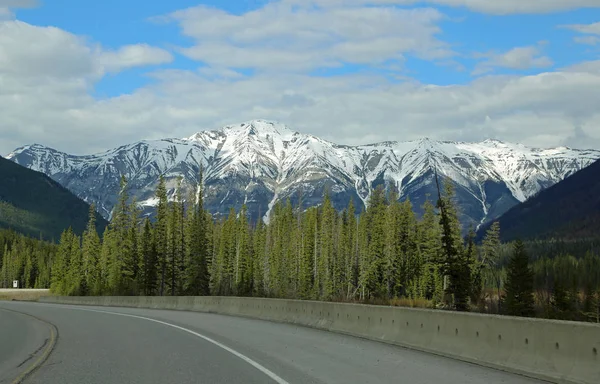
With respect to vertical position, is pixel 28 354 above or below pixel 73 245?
below

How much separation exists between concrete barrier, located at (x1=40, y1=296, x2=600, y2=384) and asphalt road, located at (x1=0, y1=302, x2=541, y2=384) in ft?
1.20

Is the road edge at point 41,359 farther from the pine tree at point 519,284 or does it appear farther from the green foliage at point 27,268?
the green foliage at point 27,268

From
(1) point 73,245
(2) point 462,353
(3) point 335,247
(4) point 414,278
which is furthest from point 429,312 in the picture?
(1) point 73,245

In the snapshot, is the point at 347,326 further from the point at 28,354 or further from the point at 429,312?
the point at 28,354

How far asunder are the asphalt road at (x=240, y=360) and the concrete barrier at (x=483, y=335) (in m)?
0.36

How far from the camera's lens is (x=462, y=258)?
58.0 meters

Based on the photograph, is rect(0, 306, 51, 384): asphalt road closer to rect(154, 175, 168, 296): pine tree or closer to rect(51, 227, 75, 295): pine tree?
rect(154, 175, 168, 296): pine tree

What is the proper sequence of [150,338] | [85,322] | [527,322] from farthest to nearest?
[85,322] → [150,338] → [527,322]

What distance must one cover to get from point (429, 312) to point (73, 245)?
10876cm

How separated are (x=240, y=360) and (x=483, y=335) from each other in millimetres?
4478

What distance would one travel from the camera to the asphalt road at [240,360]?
11.7 meters

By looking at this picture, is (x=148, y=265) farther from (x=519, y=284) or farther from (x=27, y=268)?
(x=27, y=268)

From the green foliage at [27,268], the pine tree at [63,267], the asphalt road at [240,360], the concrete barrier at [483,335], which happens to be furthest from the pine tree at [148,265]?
the green foliage at [27,268]

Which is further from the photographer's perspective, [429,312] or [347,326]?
[347,326]
